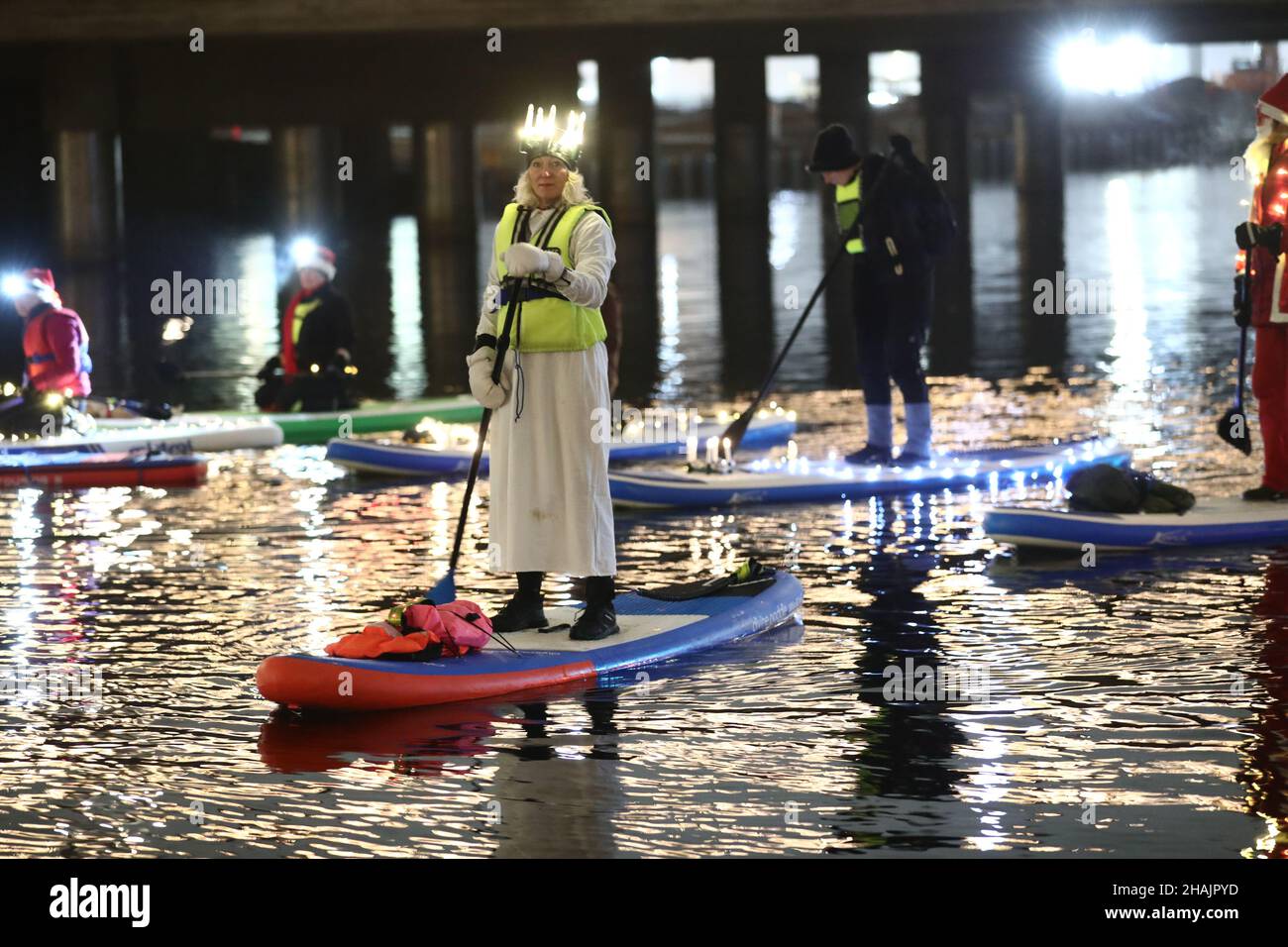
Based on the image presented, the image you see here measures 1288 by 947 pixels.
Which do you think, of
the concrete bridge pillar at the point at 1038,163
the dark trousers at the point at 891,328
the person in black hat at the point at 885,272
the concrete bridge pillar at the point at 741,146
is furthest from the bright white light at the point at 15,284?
the concrete bridge pillar at the point at 741,146

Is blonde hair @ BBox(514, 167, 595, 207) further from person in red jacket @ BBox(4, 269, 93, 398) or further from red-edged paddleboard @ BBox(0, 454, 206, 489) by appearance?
person in red jacket @ BBox(4, 269, 93, 398)

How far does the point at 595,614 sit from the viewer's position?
755 centimetres

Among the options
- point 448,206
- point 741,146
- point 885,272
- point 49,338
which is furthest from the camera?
point 741,146

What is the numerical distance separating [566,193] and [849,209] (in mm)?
4753

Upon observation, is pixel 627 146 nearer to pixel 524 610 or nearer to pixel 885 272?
pixel 885 272

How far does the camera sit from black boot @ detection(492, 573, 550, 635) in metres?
7.70

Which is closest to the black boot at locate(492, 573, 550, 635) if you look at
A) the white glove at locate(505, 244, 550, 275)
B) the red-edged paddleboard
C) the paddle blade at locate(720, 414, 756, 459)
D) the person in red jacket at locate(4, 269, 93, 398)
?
the white glove at locate(505, 244, 550, 275)

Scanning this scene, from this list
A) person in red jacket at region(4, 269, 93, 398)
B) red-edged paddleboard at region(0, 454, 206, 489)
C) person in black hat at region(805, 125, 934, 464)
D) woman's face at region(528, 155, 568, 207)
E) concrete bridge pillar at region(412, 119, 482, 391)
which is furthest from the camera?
concrete bridge pillar at region(412, 119, 482, 391)

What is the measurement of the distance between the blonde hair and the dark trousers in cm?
453

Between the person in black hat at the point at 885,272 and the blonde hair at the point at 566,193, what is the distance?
426cm

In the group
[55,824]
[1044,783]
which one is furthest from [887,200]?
[55,824]

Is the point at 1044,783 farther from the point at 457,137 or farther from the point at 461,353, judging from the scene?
the point at 457,137

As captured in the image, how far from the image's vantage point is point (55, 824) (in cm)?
577

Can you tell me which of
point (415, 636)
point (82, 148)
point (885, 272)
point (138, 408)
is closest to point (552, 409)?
point (415, 636)
